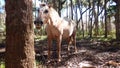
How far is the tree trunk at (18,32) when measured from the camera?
4.04 metres

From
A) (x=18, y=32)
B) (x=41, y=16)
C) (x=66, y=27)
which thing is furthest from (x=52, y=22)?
(x=18, y=32)

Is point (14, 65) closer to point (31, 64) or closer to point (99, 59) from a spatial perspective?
point (31, 64)

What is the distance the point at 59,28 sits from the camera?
1005 cm

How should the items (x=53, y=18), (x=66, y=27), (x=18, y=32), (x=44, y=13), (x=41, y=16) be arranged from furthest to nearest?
(x=66, y=27) < (x=53, y=18) < (x=44, y=13) < (x=41, y=16) < (x=18, y=32)

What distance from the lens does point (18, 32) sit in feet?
13.2

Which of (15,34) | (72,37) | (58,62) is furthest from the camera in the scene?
(72,37)

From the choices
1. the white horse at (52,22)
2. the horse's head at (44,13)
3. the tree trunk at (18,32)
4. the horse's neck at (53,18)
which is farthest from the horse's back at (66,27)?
the tree trunk at (18,32)

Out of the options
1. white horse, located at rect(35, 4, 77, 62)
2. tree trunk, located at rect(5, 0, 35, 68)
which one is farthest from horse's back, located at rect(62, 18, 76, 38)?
tree trunk, located at rect(5, 0, 35, 68)

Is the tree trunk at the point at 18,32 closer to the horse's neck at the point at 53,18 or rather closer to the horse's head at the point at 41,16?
the horse's head at the point at 41,16

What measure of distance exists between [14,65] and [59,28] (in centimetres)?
603

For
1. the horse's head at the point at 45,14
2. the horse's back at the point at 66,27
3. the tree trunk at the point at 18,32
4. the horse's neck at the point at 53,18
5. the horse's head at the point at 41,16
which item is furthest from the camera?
the horse's back at the point at 66,27

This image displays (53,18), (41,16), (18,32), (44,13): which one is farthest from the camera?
(53,18)

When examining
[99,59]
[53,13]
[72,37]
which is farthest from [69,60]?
[72,37]

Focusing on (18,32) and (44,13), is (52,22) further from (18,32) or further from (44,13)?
(18,32)
